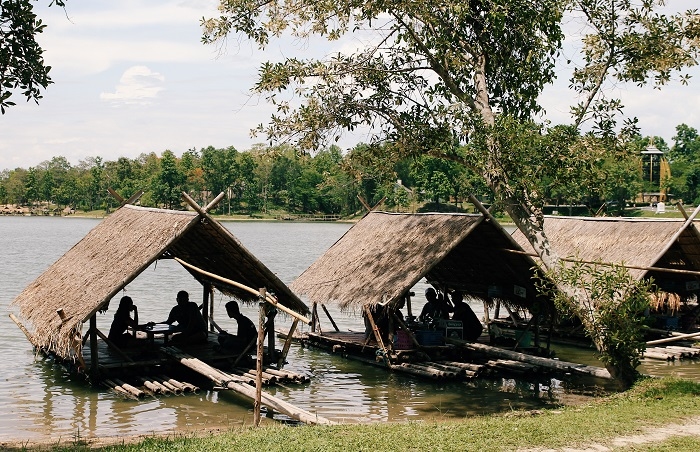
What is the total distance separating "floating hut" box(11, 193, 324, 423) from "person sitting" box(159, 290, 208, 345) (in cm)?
20

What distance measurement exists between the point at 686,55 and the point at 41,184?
311 feet

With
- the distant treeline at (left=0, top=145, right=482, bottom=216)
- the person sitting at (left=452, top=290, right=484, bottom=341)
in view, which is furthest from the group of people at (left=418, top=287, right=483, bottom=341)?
the distant treeline at (left=0, top=145, right=482, bottom=216)

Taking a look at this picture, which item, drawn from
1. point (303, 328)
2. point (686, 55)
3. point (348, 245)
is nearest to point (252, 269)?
point (348, 245)

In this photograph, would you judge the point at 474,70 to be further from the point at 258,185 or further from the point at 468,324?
the point at 258,185

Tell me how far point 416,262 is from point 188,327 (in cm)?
448

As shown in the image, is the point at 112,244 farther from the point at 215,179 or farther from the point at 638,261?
the point at 215,179

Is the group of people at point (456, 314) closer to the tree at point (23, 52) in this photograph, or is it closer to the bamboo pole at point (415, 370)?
the bamboo pole at point (415, 370)

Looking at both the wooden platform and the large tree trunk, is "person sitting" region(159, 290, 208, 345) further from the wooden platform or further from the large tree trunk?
the large tree trunk

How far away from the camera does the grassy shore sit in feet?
27.9

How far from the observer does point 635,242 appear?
58.3 ft

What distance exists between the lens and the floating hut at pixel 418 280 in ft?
48.9

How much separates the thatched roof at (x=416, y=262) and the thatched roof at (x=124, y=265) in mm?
1696

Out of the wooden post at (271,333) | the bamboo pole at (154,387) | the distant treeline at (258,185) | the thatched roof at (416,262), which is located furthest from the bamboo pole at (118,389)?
the distant treeline at (258,185)

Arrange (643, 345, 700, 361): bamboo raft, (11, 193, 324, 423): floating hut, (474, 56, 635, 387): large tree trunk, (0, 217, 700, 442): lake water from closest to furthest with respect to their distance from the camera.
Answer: (0, 217, 700, 442): lake water
(474, 56, 635, 387): large tree trunk
(11, 193, 324, 423): floating hut
(643, 345, 700, 361): bamboo raft
